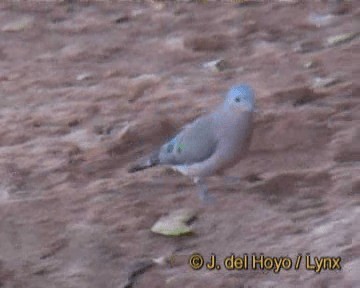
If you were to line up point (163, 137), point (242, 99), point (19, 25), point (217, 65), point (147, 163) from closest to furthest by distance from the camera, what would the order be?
point (242, 99)
point (147, 163)
point (163, 137)
point (217, 65)
point (19, 25)

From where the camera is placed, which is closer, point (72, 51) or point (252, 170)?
point (252, 170)

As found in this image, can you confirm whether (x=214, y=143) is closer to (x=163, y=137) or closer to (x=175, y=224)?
(x=175, y=224)

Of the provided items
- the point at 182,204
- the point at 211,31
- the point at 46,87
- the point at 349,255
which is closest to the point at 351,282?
the point at 349,255

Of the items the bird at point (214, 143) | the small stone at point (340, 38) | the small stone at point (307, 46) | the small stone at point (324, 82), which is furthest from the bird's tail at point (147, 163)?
the small stone at point (340, 38)

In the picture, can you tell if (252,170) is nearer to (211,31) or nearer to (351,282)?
(351,282)

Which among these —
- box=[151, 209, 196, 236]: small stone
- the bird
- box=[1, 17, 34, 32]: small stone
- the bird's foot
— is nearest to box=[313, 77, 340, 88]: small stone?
the bird

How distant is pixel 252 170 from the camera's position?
3586 mm

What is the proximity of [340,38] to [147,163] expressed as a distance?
1.84 m

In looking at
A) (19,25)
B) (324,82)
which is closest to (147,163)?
(324,82)

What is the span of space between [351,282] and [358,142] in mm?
1005

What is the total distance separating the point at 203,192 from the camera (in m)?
3.41

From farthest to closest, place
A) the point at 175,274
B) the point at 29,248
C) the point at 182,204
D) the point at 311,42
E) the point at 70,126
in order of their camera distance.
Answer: the point at 311,42 → the point at 70,126 → the point at 182,204 → the point at 29,248 → the point at 175,274

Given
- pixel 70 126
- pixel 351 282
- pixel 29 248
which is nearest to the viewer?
pixel 351 282

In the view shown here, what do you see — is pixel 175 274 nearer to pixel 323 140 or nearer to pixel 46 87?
pixel 323 140
